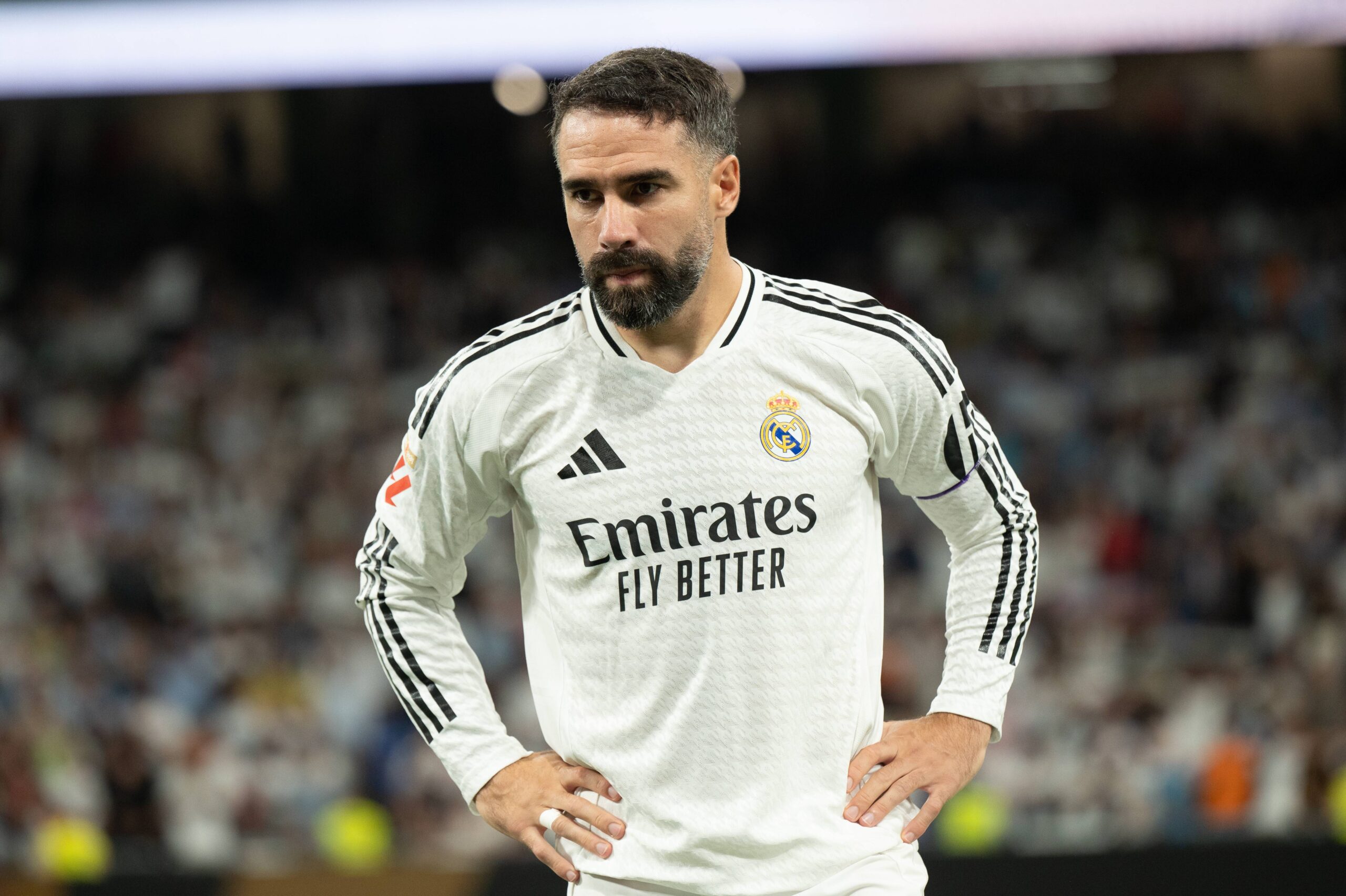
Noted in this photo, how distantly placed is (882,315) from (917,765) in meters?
0.72

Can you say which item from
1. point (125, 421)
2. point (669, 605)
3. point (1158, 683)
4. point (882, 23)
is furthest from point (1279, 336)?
point (669, 605)

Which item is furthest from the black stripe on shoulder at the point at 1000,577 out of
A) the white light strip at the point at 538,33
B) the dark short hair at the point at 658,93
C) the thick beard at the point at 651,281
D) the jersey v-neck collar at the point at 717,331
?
the white light strip at the point at 538,33

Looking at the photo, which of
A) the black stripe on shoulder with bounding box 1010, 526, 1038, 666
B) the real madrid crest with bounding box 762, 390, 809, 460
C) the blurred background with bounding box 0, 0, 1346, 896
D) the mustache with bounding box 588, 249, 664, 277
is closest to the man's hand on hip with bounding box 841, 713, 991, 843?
the black stripe on shoulder with bounding box 1010, 526, 1038, 666

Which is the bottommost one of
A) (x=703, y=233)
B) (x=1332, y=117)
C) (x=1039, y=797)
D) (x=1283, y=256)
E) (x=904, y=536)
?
(x=1039, y=797)

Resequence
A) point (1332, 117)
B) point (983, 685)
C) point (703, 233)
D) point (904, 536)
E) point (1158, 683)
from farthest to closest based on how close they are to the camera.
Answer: point (1332, 117) < point (904, 536) < point (1158, 683) < point (983, 685) < point (703, 233)

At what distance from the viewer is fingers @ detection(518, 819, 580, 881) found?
7.48 feet

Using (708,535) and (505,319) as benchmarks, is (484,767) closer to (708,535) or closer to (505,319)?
(708,535)

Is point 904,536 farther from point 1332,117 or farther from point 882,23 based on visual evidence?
point 1332,117

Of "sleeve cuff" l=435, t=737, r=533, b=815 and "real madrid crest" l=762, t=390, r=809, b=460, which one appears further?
"sleeve cuff" l=435, t=737, r=533, b=815

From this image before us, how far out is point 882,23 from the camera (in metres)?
7.30

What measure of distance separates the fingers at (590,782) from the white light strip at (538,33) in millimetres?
5409

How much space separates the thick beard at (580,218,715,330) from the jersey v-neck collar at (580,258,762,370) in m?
0.07

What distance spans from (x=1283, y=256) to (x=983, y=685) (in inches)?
321

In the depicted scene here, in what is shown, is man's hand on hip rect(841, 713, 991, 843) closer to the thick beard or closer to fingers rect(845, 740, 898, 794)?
fingers rect(845, 740, 898, 794)
